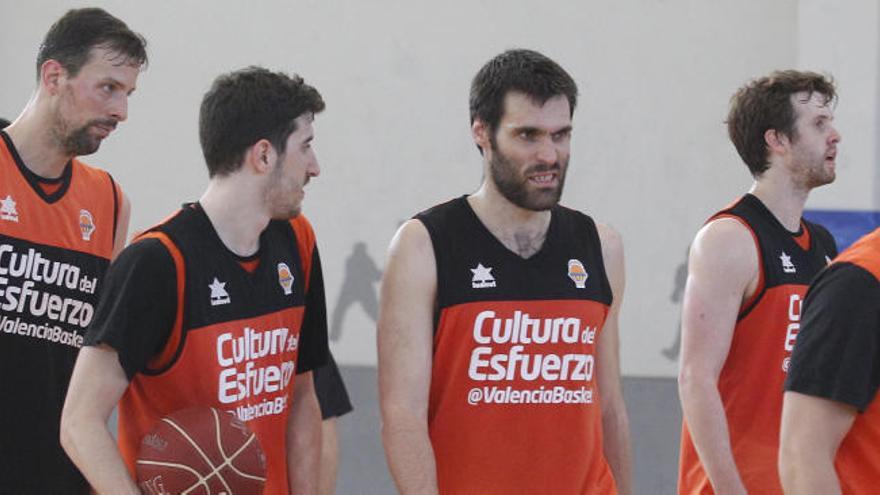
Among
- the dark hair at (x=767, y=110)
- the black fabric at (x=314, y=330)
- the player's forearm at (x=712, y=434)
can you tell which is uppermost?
the dark hair at (x=767, y=110)

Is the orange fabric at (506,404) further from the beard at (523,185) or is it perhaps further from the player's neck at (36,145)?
the player's neck at (36,145)

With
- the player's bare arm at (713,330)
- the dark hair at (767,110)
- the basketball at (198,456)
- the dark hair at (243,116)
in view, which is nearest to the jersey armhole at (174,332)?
the basketball at (198,456)

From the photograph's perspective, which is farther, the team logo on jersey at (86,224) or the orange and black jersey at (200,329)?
the team logo on jersey at (86,224)

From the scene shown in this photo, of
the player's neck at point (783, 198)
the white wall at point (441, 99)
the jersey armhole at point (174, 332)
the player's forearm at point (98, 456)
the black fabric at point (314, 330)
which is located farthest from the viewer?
the white wall at point (441, 99)

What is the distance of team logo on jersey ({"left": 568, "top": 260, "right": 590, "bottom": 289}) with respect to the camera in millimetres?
3148

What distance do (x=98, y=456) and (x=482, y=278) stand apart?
3.03 ft

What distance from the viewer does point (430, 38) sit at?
6.41 metres

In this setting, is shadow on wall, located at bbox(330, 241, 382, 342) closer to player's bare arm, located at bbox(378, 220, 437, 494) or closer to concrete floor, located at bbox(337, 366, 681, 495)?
concrete floor, located at bbox(337, 366, 681, 495)

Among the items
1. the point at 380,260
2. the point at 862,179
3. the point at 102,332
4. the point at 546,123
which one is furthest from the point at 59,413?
the point at 862,179

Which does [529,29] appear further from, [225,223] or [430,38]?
[225,223]

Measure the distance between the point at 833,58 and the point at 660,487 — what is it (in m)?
2.05

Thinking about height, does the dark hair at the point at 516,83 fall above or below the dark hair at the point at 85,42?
below

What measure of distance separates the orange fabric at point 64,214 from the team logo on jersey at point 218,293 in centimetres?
58

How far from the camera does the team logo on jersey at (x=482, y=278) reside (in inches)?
121
